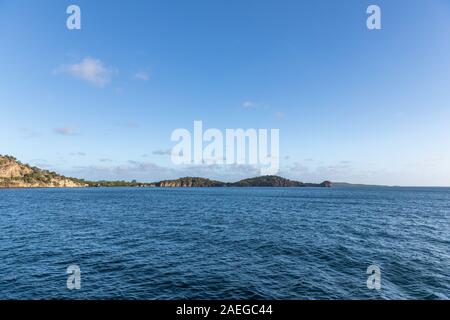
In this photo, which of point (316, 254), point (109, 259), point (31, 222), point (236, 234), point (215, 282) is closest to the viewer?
point (215, 282)

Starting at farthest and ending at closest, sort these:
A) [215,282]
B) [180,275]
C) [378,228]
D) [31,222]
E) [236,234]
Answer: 1. [31,222]
2. [378,228]
3. [236,234]
4. [180,275]
5. [215,282]

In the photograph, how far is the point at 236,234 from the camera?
156 feet

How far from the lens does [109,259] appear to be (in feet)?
108

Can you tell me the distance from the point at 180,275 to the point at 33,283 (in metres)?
13.9

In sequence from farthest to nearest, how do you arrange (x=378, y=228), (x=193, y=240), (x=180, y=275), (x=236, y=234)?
(x=378, y=228) → (x=236, y=234) → (x=193, y=240) → (x=180, y=275)
